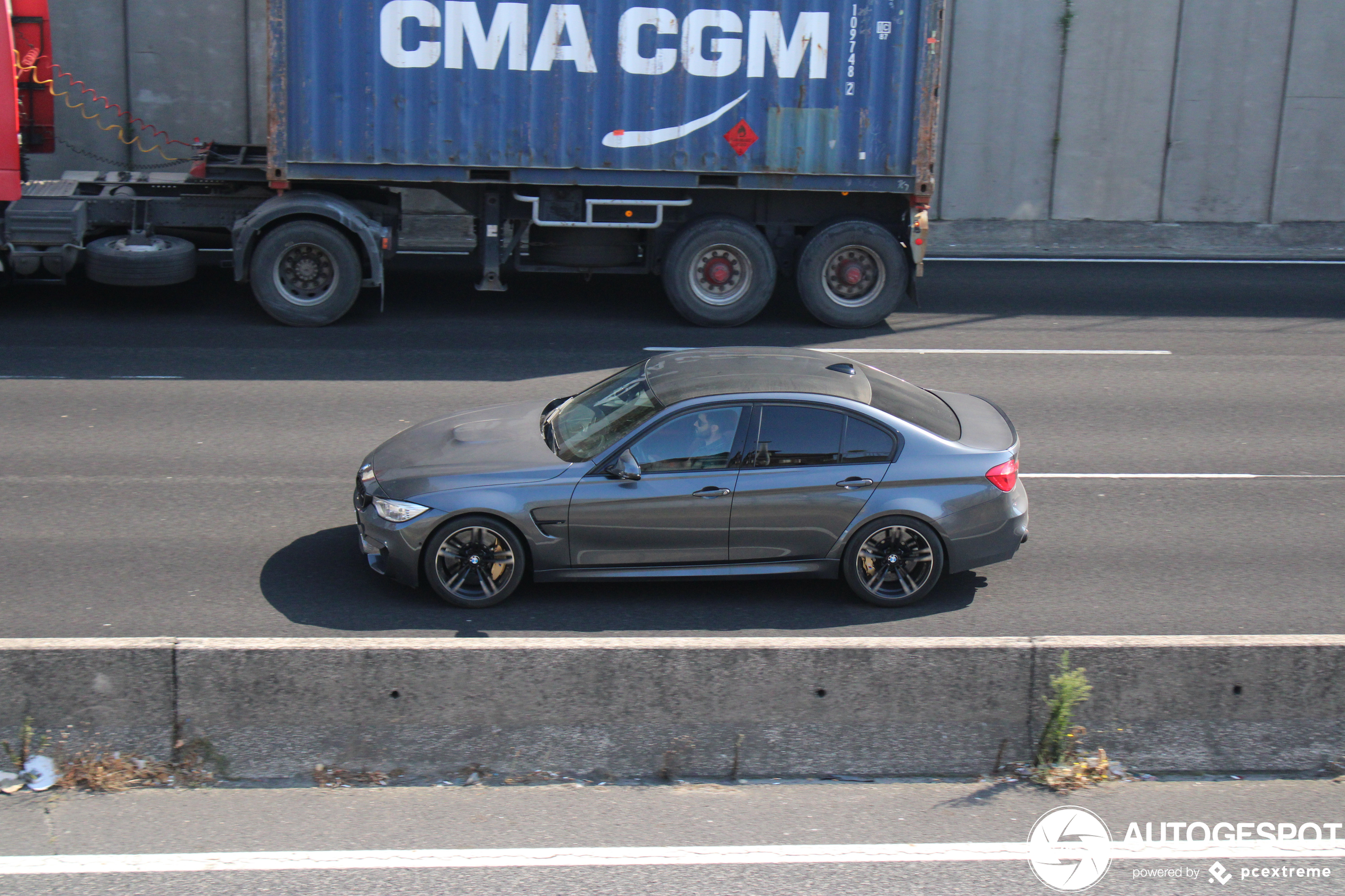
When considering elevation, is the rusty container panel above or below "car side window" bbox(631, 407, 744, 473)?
above

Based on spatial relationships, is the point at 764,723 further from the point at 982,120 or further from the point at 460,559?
the point at 982,120

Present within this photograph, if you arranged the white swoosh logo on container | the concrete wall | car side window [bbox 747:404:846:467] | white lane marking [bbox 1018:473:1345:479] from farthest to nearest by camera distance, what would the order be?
the concrete wall → the white swoosh logo on container → white lane marking [bbox 1018:473:1345:479] → car side window [bbox 747:404:846:467]

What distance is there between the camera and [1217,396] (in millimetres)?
11930

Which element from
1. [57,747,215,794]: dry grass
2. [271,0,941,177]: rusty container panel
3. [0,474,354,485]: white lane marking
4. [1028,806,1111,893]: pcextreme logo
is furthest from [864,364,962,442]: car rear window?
[271,0,941,177]: rusty container panel

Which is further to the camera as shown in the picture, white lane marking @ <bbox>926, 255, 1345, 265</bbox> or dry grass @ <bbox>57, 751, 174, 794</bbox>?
white lane marking @ <bbox>926, 255, 1345, 265</bbox>

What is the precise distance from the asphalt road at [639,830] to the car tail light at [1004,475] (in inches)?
74.2

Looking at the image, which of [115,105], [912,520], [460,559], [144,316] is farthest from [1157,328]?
[115,105]

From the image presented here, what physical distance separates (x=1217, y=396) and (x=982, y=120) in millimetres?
10144

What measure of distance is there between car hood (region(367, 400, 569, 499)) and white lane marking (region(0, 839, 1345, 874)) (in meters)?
2.40

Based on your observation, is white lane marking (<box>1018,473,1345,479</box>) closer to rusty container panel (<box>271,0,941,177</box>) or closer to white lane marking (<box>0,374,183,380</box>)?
rusty container panel (<box>271,0,941,177</box>)

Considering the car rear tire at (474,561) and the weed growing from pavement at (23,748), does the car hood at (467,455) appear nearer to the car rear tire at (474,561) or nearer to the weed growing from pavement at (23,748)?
the car rear tire at (474,561)

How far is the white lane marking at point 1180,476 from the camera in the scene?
9.61 m

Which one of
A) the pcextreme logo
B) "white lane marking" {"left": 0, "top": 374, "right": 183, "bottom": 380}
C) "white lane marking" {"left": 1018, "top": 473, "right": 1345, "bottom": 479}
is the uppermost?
"white lane marking" {"left": 0, "top": 374, "right": 183, "bottom": 380}

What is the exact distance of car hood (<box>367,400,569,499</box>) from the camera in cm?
713
